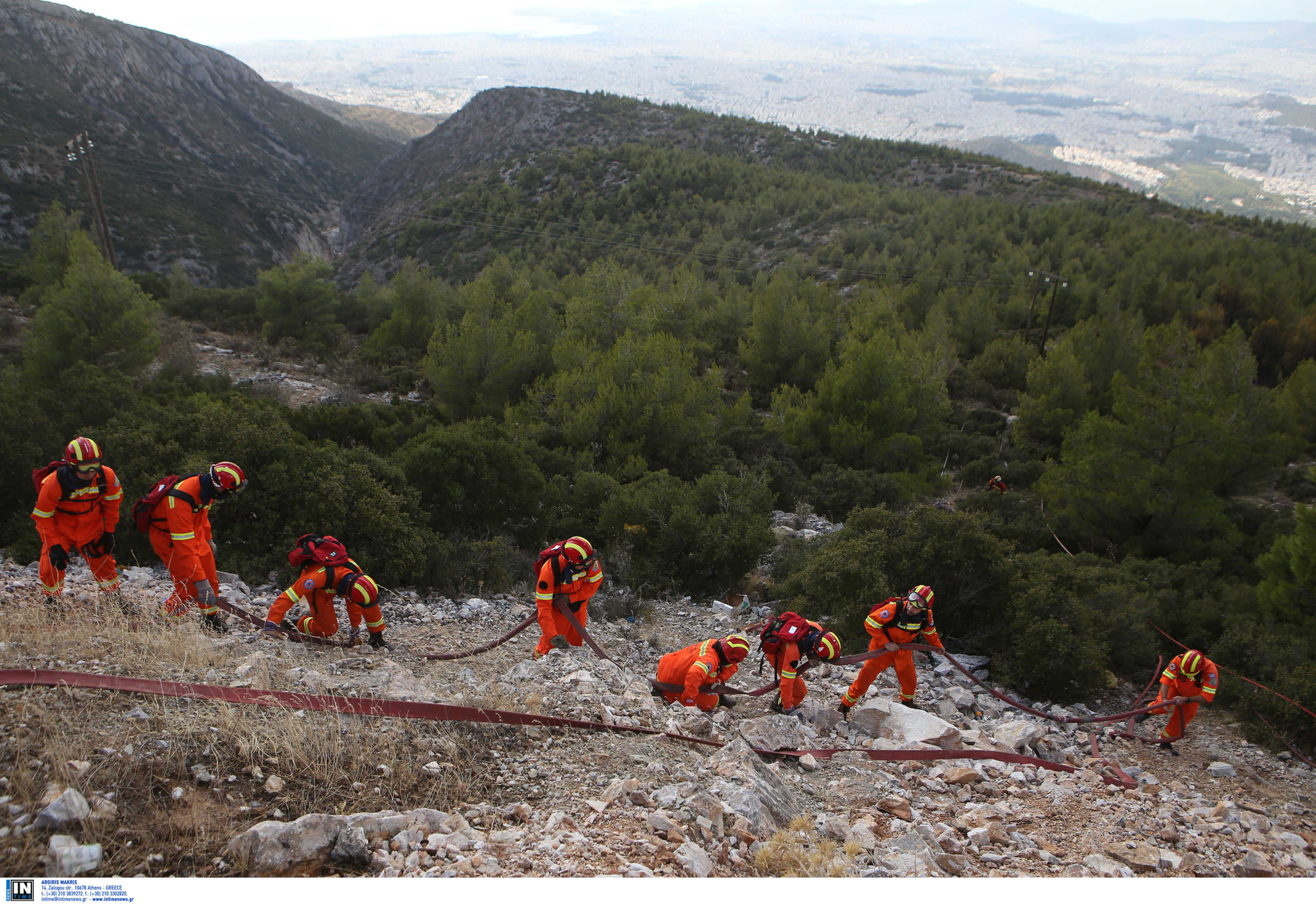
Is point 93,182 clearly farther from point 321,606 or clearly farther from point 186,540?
point 321,606

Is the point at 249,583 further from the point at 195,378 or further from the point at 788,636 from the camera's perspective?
the point at 195,378

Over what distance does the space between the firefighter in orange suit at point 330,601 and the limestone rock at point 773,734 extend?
353 centimetres

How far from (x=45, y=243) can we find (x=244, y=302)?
266 inches

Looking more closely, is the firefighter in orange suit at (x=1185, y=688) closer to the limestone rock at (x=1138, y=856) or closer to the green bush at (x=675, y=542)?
the limestone rock at (x=1138, y=856)

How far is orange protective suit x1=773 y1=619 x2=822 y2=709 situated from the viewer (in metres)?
6.65

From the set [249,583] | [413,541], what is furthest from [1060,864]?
[249,583]

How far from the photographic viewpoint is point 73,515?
6.04 metres

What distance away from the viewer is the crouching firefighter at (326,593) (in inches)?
251

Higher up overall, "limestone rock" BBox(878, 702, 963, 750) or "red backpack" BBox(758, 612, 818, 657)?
"red backpack" BBox(758, 612, 818, 657)

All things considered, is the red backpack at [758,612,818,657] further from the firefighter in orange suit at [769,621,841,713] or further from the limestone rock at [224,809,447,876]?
the limestone rock at [224,809,447,876]

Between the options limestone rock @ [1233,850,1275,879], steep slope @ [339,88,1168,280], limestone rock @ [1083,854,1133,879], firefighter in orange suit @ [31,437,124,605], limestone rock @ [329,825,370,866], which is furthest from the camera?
steep slope @ [339,88,1168,280]

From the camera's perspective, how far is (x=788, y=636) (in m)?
6.67

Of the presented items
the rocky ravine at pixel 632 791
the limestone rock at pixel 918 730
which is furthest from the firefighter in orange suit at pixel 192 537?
the limestone rock at pixel 918 730

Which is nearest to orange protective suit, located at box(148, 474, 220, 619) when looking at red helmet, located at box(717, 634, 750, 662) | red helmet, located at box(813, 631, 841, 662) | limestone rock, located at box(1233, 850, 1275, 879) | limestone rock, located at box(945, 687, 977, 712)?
red helmet, located at box(717, 634, 750, 662)
